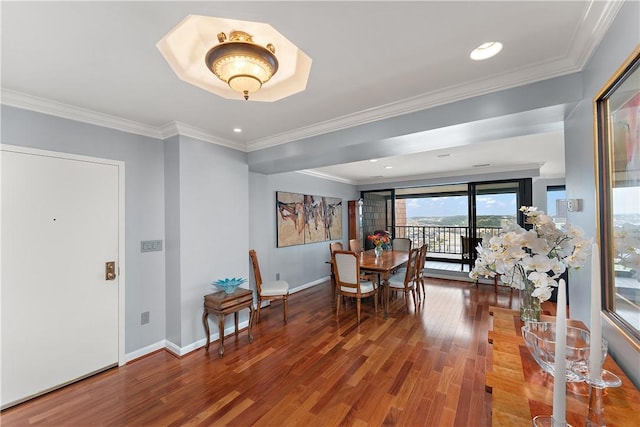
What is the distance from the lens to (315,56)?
5.37 ft

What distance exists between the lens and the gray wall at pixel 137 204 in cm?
238

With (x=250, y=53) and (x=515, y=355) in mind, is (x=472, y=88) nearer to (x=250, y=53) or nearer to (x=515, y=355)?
(x=250, y=53)

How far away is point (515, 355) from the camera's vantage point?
119cm

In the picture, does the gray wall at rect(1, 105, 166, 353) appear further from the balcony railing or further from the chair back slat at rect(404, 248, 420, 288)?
the balcony railing

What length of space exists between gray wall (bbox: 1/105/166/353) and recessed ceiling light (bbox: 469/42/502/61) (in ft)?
10.2

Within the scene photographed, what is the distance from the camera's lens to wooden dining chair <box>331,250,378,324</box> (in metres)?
3.51

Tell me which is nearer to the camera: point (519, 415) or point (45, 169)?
point (519, 415)

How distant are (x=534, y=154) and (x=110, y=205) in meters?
5.92

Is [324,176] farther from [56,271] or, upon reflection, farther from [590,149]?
[590,149]

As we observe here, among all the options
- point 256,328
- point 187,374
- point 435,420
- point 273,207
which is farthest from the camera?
point 273,207

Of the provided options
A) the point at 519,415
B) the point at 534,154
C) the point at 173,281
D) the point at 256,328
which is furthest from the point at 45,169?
the point at 534,154

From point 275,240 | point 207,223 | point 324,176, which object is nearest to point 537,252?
point 207,223

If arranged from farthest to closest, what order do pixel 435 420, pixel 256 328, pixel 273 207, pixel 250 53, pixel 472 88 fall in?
pixel 273 207
pixel 256 328
pixel 472 88
pixel 435 420
pixel 250 53

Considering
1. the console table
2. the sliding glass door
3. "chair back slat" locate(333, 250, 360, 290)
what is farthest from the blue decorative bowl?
the sliding glass door
